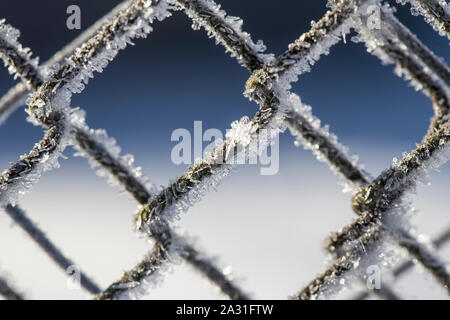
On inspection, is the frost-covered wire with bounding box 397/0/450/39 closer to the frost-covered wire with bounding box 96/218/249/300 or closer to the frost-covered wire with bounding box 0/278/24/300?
the frost-covered wire with bounding box 96/218/249/300

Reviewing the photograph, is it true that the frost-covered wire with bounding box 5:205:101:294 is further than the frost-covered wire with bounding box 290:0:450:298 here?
Yes

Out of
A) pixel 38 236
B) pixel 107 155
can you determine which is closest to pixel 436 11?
pixel 107 155

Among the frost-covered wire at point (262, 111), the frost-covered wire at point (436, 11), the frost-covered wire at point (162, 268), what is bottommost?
the frost-covered wire at point (162, 268)

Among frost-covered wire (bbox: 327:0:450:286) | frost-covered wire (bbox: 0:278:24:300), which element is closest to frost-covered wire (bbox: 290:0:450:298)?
frost-covered wire (bbox: 327:0:450:286)

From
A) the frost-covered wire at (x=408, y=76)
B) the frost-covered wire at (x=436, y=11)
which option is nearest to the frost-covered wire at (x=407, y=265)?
the frost-covered wire at (x=408, y=76)

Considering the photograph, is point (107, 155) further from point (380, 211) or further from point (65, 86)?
point (380, 211)

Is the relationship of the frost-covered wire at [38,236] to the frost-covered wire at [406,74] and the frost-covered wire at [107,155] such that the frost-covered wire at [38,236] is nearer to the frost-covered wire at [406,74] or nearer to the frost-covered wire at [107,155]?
the frost-covered wire at [107,155]
